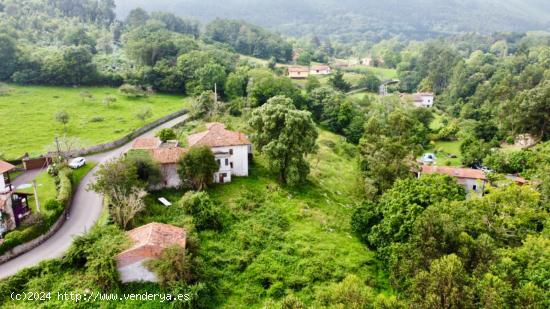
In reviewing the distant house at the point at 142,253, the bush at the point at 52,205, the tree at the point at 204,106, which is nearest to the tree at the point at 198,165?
the distant house at the point at 142,253

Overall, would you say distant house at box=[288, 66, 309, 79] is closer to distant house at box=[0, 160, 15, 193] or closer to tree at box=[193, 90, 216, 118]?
tree at box=[193, 90, 216, 118]

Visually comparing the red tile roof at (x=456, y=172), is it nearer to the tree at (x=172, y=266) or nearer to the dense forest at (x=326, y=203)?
the dense forest at (x=326, y=203)

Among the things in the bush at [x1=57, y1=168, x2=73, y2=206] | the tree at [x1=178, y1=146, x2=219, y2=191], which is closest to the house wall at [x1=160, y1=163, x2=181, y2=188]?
the tree at [x1=178, y1=146, x2=219, y2=191]

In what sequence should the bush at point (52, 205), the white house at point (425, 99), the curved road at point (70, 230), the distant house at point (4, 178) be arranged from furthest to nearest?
the white house at point (425, 99)
the distant house at point (4, 178)
the bush at point (52, 205)
the curved road at point (70, 230)

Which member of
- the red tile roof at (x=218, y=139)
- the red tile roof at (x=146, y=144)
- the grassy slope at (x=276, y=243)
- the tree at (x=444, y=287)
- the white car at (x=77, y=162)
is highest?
the red tile roof at (x=218, y=139)

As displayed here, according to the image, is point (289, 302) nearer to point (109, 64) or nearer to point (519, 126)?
point (519, 126)
